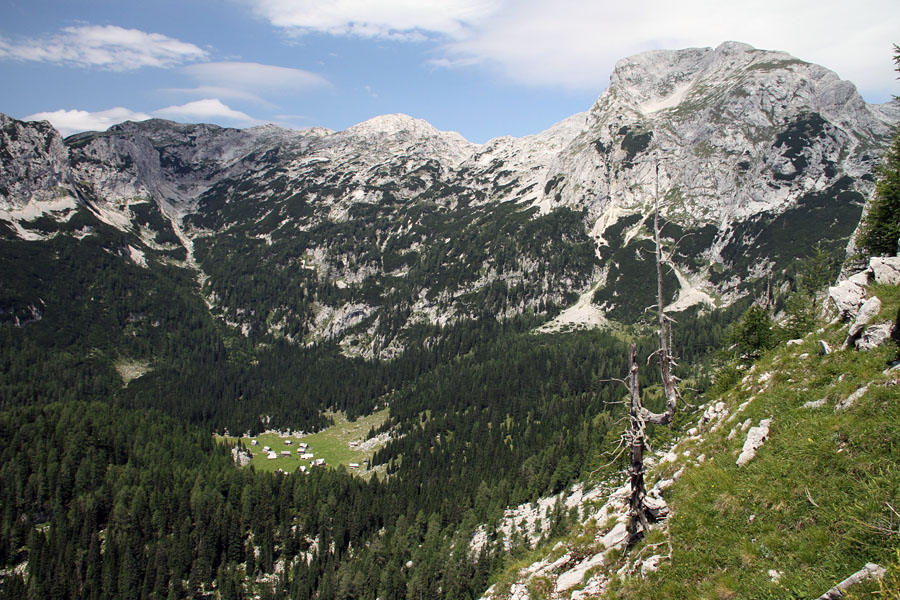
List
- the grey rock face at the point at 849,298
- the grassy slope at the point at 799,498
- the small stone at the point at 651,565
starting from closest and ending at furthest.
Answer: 1. the grassy slope at the point at 799,498
2. the small stone at the point at 651,565
3. the grey rock face at the point at 849,298

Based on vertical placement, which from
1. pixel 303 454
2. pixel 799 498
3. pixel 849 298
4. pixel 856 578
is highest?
pixel 849 298

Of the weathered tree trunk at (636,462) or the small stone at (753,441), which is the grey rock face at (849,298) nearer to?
the small stone at (753,441)

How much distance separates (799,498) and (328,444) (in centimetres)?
16969

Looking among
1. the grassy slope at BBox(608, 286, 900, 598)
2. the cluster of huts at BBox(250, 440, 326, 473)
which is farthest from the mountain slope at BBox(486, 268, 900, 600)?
the cluster of huts at BBox(250, 440, 326, 473)

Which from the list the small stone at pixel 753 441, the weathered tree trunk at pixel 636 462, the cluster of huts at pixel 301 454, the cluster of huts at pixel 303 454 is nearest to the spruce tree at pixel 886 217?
the small stone at pixel 753 441

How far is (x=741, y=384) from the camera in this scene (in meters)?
26.8

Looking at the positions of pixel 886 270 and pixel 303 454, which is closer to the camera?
pixel 886 270

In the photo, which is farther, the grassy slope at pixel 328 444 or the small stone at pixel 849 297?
the grassy slope at pixel 328 444

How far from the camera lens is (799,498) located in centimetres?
1264

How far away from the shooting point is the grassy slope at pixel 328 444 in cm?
14888

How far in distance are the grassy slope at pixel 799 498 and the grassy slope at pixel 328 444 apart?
461 ft

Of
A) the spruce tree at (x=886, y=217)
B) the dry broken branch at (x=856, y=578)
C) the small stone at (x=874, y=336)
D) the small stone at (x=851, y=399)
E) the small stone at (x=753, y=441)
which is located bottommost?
the small stone at (x=753, y=441)

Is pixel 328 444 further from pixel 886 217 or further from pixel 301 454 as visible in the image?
pixel 886 217

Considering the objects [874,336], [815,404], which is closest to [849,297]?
[874,336]
